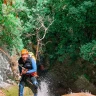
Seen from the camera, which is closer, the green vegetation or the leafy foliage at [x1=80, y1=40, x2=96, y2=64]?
the leafy foliage at [x1=80, y1=40, x2=96, y2=64]

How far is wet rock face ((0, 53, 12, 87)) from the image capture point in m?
13.5

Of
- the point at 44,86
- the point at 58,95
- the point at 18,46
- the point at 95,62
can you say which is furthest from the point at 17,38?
the point at 44,86

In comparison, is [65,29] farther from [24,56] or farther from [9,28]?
[24,56]

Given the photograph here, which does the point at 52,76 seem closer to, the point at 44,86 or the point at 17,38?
the point at 44,86

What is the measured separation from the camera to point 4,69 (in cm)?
1424

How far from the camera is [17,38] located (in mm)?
15047

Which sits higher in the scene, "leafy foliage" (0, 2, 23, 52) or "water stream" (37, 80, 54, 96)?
"leafy foliage" (0, 2, 23, 52)

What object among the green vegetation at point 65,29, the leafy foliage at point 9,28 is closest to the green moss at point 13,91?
the leafy foliage at point 9,28

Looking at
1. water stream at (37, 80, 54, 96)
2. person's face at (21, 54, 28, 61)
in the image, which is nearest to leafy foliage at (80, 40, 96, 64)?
water stream at (37, 80, 54, 96)

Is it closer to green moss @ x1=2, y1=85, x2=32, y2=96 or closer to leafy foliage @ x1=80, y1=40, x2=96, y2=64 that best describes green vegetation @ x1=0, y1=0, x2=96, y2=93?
leafy foliage @ x1=80, y1=40, x2=96, y2=64

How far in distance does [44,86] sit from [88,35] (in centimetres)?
667

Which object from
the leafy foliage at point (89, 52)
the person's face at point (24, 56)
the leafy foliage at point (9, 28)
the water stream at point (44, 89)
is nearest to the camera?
the person's face at point (24, 56)

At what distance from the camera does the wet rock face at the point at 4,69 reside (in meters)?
13.5

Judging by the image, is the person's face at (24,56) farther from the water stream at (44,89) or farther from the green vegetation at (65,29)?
the water stream at (44,89)
